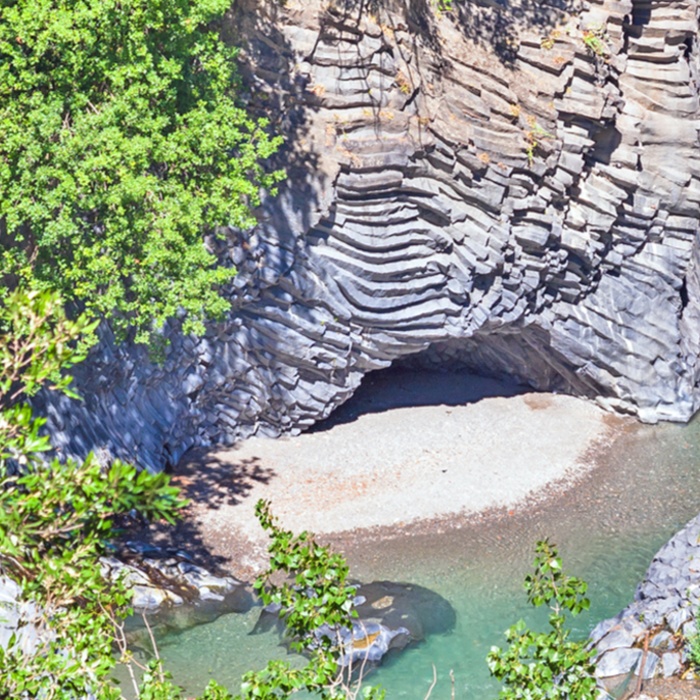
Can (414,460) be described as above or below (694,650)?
below

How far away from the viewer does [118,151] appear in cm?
1477

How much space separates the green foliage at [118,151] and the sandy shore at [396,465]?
4.82 metres

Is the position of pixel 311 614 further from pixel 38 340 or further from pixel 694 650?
pixel 694 650

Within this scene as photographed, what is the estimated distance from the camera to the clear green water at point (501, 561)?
611 inches

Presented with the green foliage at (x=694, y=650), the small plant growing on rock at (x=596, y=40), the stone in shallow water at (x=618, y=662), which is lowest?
the stone in shallow water at (x=618, y=662)

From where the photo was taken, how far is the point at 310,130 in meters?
19.0

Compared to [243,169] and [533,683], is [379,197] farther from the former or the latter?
[533,683]

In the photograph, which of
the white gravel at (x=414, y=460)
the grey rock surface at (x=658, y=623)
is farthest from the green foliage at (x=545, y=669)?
the white gravel at (x=414, y=460)

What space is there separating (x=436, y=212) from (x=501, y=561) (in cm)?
727

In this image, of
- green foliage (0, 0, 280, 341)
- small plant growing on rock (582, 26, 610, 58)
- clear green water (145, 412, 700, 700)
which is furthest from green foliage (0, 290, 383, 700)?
small plant growing on rock (582, 26, 610, 58)

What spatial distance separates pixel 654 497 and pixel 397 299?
22.7 ft

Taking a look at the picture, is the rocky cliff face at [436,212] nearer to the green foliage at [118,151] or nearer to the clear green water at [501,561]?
the green foliage at [118,151]

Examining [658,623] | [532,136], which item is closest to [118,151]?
[532,136]

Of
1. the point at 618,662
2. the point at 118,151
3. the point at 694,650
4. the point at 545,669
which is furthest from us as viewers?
the point at 118,151
